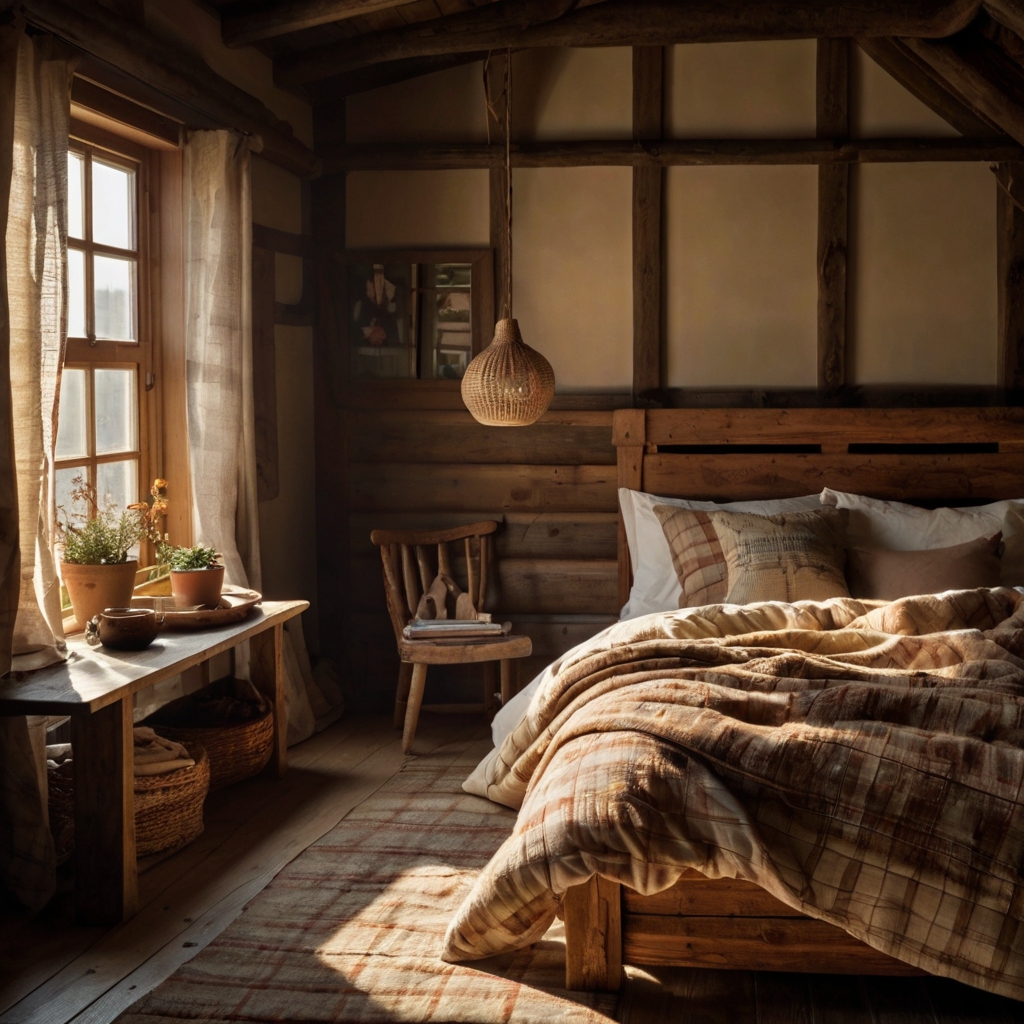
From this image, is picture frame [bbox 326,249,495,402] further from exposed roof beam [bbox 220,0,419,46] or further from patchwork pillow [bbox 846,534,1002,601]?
patchwork pillow [bbox 846,534,1002,601]

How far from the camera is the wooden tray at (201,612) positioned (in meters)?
3.51

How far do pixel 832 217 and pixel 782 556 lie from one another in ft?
5.82

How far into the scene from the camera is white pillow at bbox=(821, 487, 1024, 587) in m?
4.27

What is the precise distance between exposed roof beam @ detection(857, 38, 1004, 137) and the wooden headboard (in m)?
1.26

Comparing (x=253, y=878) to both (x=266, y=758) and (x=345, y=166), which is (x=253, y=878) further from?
(x=345, y=166)

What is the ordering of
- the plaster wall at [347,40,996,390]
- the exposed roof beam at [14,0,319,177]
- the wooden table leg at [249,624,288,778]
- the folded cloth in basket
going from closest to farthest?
the exposed roof beam at [14,0,319,177] < the folded cloth in basket < the wooden table leg at [249,624,288,778] < the plaster wall at [347,40,996,390]

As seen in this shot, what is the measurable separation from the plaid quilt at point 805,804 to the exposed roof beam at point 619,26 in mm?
2422

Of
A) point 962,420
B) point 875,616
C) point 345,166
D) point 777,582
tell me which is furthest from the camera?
point 345,166

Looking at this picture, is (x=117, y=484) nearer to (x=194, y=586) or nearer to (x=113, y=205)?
(x=194, y=586)

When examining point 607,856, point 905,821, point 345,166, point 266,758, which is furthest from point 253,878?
point 345,166

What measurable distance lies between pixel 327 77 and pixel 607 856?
12.3 ft

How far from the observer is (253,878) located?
320 centimetres

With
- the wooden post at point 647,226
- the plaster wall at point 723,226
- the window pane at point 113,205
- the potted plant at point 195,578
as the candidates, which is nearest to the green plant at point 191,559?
the potted plant at point 195,578

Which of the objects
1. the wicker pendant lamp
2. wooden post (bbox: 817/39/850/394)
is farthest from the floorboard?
wooden post (bbox: 817/39/850/394)
